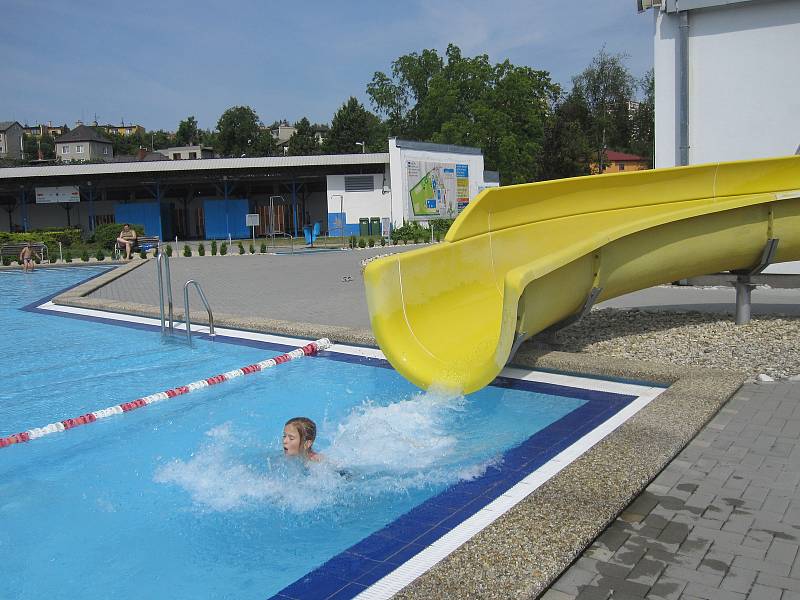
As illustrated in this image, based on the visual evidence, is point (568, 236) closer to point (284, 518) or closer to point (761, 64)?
point (284, 518)

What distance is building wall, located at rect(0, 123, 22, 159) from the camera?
116 m

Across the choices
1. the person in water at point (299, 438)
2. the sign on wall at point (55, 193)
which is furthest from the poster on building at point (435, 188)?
the person in water at point (299, 438)

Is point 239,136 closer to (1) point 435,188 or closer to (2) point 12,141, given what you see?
(2) point 12,141

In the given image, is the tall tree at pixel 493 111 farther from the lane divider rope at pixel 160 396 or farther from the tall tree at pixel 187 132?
the tall tree at pixel 187 132

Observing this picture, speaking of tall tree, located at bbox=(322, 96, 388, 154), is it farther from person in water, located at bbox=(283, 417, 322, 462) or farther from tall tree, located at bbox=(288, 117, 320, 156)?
person in water, located at bbox=(283, 417, 322, 462)

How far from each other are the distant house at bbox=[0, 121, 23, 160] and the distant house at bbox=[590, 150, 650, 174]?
303 ft

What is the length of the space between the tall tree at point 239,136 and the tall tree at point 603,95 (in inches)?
1669

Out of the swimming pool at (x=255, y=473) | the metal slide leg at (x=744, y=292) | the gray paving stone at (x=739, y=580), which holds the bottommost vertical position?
the swimming pool at (x=255, y=473)

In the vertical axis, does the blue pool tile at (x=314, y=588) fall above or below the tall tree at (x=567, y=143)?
below

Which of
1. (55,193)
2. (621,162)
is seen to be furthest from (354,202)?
(621,162)

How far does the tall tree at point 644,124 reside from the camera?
218 ft

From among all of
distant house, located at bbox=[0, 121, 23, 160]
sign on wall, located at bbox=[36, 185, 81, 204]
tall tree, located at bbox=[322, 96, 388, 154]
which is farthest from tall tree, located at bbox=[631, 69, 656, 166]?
distant house, located at bbox=[0, 121, 23, 160]

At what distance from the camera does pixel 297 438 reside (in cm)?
489

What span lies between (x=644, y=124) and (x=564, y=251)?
69412 mm
